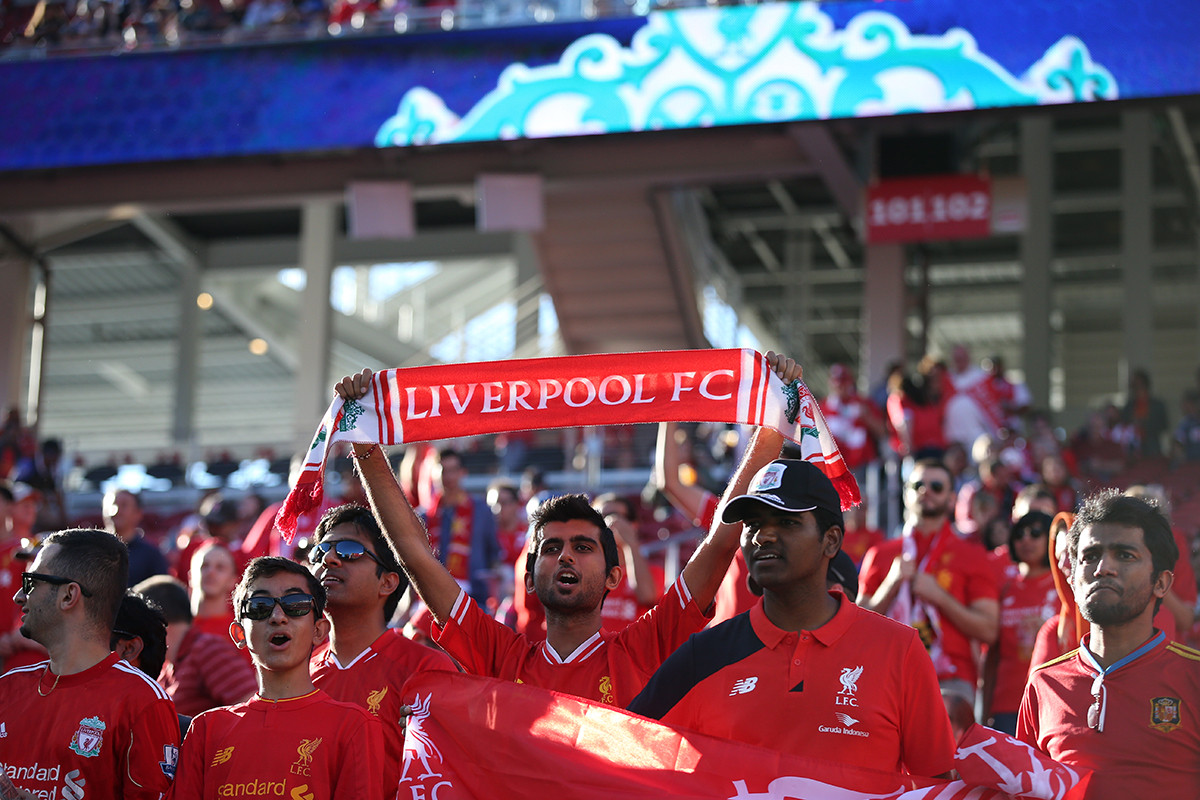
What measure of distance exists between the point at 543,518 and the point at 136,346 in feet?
97.4

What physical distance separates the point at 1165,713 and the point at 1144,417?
1218 cm

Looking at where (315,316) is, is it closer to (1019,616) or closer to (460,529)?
(460,529)

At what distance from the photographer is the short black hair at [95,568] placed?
3869 millimetres

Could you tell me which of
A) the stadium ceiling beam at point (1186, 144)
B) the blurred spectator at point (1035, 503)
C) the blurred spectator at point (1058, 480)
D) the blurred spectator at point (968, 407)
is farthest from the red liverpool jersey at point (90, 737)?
the stadium ceiling beam at point (1186, 144)

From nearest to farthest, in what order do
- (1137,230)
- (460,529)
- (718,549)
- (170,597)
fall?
(718,549), (170,597), (460,529), (1137,230)

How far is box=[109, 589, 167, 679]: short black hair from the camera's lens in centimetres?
418

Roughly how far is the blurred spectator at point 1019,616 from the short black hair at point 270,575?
2999mm

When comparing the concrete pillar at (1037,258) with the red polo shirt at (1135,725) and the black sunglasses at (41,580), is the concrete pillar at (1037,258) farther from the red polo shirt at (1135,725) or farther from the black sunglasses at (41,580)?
the black sunglasses at (41,580)

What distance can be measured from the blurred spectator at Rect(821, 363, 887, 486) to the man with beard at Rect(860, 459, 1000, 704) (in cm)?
561

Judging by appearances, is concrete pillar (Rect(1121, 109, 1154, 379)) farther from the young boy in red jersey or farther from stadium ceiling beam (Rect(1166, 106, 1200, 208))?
the young boy in red jersey

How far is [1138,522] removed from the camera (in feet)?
11.6

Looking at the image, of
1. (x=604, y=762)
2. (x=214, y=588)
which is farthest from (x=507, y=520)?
(x=604, y=762)

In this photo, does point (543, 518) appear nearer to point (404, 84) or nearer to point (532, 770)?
point (532, 770)

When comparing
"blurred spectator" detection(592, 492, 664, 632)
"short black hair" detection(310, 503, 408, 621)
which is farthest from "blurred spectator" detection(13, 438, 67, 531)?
"short black hair" detection(310, 503, 408, 621)
